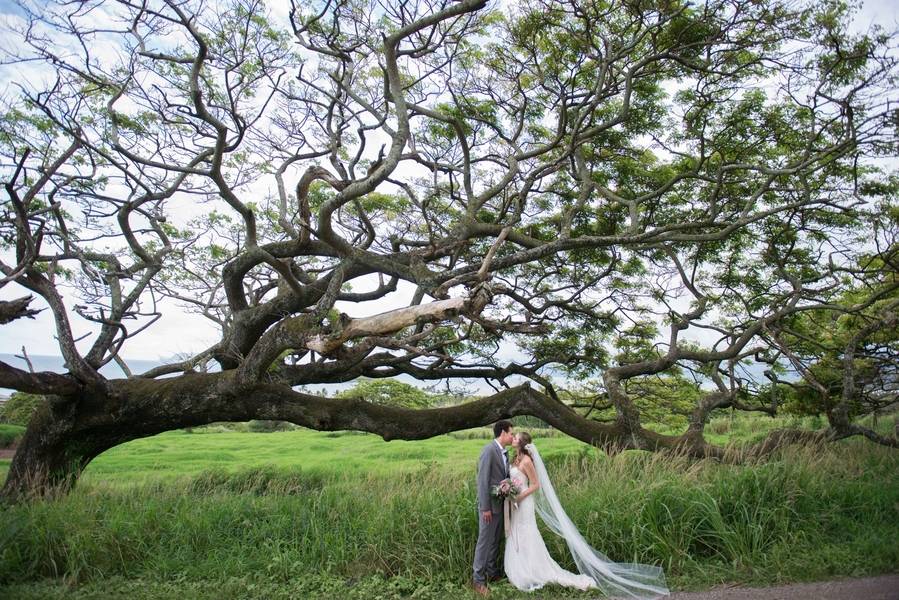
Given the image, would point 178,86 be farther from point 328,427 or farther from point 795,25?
point 795,25

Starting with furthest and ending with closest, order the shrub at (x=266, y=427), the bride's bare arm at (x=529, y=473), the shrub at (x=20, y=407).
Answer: the shrub at (x=266, y=427), the shrub at (x=20, y=407), the bride's bare arm at (x=529, y=473)

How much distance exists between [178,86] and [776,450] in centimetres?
1060

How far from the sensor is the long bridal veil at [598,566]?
4.86 meters

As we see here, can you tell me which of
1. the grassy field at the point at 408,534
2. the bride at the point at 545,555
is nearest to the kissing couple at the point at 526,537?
the bride at the point at 545,555

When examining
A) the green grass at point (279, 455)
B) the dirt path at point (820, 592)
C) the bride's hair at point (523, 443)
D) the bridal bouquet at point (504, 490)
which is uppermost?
the bride's hair at point (523, 443)

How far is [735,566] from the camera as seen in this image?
5.23 m

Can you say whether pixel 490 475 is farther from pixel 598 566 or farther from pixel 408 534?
pixel 598 566

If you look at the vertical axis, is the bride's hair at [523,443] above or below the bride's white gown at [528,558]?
above

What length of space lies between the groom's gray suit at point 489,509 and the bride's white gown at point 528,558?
0.14 metres

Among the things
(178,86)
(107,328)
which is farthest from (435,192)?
(107,328)

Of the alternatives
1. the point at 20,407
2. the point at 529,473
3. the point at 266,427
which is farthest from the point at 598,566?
the point at 266,427

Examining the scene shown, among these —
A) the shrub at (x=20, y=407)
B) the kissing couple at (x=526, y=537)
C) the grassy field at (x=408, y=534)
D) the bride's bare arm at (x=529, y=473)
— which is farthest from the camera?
the shrub at (x=20, y=407)

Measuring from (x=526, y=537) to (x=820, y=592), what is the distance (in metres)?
2.37

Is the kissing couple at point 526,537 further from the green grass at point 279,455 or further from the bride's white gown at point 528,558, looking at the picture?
the green grass at point 279,455
